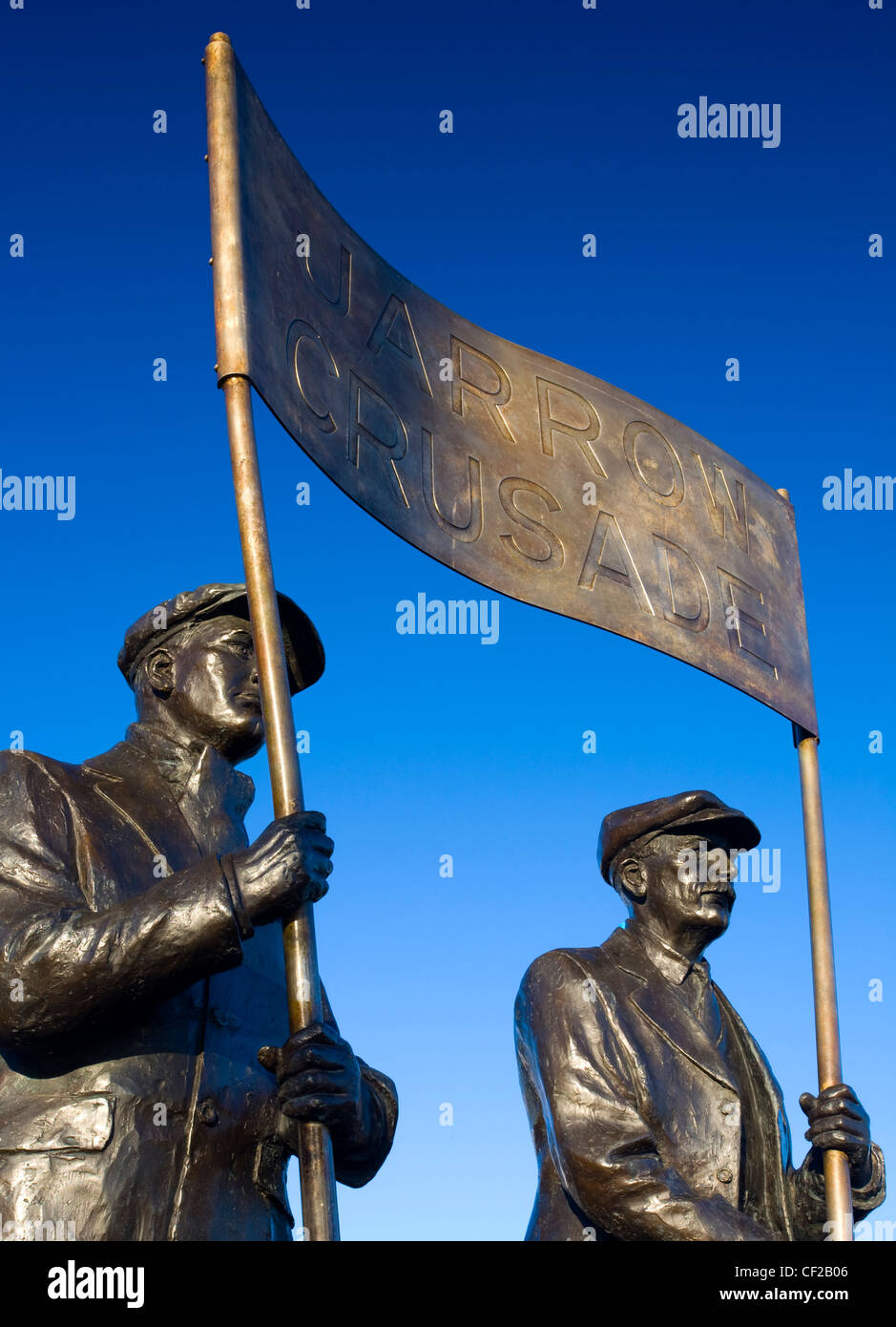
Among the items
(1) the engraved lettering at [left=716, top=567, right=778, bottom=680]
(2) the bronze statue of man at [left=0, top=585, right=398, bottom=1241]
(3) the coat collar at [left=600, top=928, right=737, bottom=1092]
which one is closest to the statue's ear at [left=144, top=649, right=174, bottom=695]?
(2) the bronze statue of man at [left=0, top=585, right=398, bottom=1241]

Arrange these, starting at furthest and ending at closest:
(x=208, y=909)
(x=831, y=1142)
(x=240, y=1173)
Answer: (x=831, y=1142)
(x=240, y=1173)
(x=208, y=909)

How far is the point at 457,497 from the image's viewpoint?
24.9ft

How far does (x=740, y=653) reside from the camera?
8430 millimetres

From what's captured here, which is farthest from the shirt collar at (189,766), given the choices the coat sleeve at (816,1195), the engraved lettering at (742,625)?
the coat sleeve at (816,1195)

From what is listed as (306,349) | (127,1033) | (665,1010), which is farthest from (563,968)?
(306,349)

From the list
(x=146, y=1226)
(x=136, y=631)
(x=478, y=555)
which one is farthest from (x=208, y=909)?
(x=478, y=555)

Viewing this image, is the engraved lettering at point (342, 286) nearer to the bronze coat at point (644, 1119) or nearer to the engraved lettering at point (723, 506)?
the engraved lettering at point (723, 506)

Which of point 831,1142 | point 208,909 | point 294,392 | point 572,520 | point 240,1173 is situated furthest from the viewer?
point 572,520

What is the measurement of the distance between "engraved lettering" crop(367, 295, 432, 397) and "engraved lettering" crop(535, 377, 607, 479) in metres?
0.74

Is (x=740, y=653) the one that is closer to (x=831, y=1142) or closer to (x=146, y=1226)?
(x=831, y=1142)

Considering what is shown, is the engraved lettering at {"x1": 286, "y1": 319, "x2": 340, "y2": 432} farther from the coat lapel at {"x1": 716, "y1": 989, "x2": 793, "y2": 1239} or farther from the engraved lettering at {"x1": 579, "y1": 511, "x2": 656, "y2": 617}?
the coat lapel at {"x1": 716, "y1": 989, "x2": 793, "y2": 1239}

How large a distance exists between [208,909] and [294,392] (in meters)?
1.94

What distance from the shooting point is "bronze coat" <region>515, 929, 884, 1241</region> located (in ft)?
22.9
